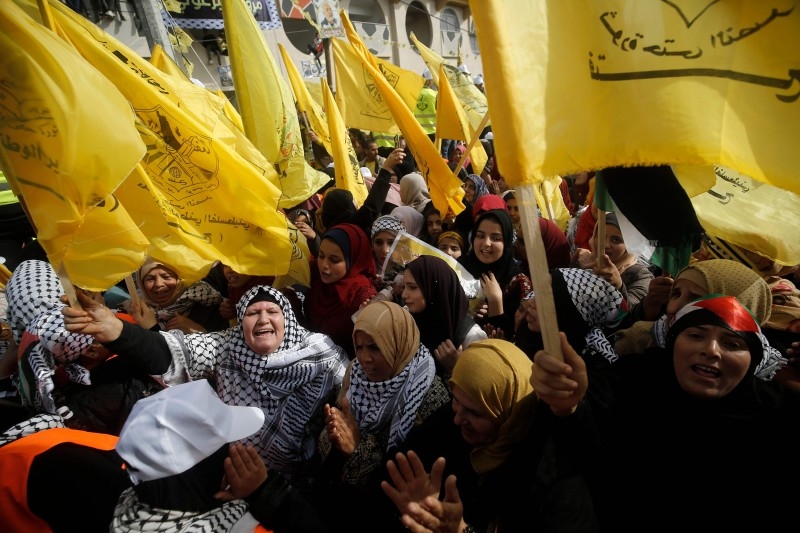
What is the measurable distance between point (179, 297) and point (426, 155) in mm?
2178

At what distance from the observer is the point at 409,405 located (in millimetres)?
1890

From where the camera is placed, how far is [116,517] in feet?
3.87

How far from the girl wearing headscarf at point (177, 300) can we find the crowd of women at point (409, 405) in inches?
0.6

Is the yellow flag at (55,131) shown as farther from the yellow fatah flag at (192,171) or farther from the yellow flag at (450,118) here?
the yellow flag at (450,118)

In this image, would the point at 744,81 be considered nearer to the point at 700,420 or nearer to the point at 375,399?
the point at 700,420

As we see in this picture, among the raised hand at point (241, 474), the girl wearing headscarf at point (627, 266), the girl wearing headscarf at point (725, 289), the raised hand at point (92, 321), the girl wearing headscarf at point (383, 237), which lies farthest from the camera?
the girl wearing headscarf at point (383, 237)

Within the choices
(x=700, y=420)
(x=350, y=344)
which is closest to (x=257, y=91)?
(x=350, y=344)

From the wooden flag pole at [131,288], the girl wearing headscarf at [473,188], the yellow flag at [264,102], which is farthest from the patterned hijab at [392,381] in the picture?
the girl wearing headscarf at [473,188]

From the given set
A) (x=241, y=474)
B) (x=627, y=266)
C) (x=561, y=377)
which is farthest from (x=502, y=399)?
(x=627, y=266)

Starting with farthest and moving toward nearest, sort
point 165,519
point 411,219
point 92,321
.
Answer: point 411,219, point 92,321, point 165,519

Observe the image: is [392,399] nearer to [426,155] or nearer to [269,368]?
[269,368]

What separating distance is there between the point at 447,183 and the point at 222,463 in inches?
102

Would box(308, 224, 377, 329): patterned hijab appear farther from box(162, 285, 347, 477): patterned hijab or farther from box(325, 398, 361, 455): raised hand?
box(325, 398, 361, 455): raised hand

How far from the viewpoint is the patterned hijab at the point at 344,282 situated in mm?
2881
